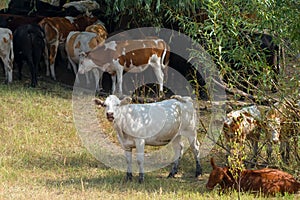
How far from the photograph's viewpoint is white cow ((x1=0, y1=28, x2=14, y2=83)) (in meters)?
16.1

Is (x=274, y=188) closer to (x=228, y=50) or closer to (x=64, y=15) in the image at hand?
(x=228, y=50)

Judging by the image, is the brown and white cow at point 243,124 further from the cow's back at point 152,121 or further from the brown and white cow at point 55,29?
the brown and white cow at point 55,29

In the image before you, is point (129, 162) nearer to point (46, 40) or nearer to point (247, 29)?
point (247, 29)

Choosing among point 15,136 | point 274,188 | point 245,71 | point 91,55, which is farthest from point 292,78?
point 91,55

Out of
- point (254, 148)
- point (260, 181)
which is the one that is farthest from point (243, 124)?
point (260, 181)

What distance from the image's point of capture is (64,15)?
20688 mm

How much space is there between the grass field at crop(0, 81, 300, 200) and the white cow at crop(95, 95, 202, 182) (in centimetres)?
47

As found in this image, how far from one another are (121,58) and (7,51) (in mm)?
2496

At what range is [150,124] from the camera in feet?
34.9

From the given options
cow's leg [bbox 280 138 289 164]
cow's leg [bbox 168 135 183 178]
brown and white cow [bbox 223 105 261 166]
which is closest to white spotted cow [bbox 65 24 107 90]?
cow's leg [bbox 168 135 183 178]

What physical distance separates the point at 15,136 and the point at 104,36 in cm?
584

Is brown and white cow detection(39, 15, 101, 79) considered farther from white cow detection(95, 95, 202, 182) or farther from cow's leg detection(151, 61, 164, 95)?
white cow detection(95, 95, 202, 182)

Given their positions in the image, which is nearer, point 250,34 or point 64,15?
point 250,34

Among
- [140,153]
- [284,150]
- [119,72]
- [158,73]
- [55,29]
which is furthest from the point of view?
[55,29]
